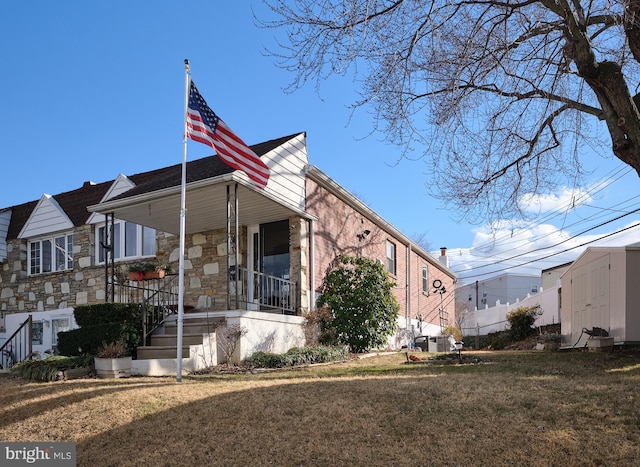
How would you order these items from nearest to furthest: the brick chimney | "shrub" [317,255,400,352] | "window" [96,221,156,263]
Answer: "shrub" [317,255,400,352]
"window" [96,221,156,263]
the brick chimney

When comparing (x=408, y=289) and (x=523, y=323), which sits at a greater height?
(x=408, y=289)

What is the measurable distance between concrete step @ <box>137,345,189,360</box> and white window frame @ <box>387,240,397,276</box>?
10.7 meters

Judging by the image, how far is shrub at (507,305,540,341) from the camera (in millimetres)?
22469

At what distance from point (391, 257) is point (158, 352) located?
1134cm

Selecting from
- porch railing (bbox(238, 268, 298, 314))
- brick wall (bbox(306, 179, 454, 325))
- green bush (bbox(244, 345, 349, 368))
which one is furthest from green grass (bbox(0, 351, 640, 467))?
brick wall (bbox(306, 179, 454, 325))

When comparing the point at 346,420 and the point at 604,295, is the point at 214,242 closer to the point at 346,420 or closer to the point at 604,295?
the point at 604,295

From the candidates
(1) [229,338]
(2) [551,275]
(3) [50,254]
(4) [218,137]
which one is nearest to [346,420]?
(1) [229,338]

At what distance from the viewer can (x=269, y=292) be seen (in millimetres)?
14453

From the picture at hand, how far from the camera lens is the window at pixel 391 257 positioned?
67.4 feet

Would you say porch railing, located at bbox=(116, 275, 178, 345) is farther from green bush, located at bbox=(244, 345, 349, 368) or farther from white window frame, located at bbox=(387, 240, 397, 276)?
Result: white window frame, located at bbox=(387, 240, 397, 276)

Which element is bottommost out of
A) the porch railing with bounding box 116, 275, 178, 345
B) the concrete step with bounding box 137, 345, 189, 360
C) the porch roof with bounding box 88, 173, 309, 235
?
the concrete step with bounding box 137, 345, 189, 360

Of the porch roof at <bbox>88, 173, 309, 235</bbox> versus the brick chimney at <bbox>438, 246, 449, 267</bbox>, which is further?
the brick chimney at <bbox>438, 246, 449, 267</bbox>

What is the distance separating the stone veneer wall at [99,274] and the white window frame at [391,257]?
262 inches

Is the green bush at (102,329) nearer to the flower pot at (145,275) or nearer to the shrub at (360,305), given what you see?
the flower pot at (145,275)
